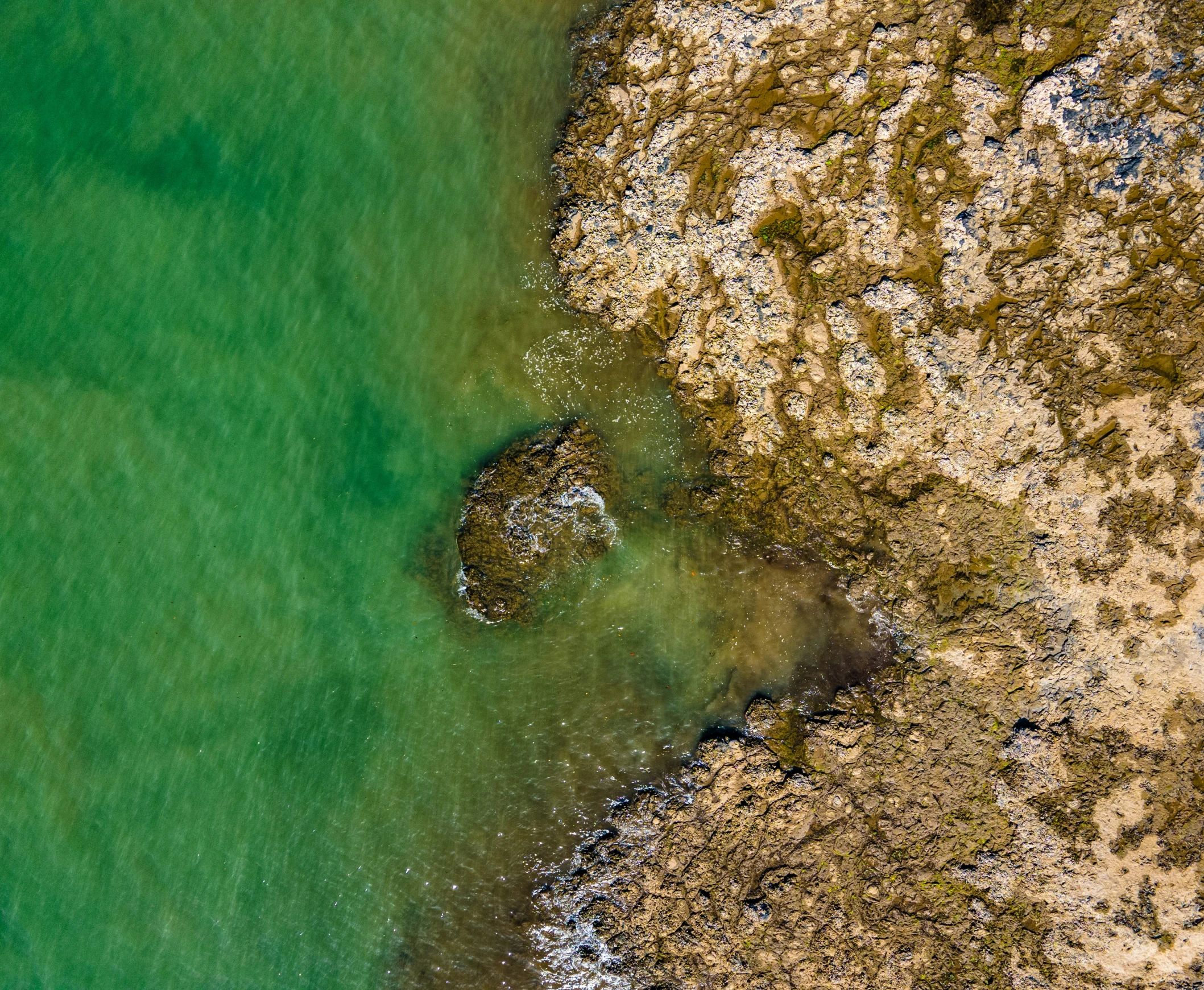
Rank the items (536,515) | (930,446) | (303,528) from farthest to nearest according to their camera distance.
Result: (303,528), (536,515), (930,446)

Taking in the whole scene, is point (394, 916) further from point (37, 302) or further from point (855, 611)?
point (37, 302)

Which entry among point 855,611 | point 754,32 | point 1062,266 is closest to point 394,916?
point 855,611

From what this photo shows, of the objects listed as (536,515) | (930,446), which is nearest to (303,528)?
(536,515)

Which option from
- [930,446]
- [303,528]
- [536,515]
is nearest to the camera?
[930,446]

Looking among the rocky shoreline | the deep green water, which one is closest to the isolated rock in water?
the deep green water

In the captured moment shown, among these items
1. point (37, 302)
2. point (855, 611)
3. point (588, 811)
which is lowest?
point (588, 811)

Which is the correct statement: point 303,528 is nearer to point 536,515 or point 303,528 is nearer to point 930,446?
point 536,515
